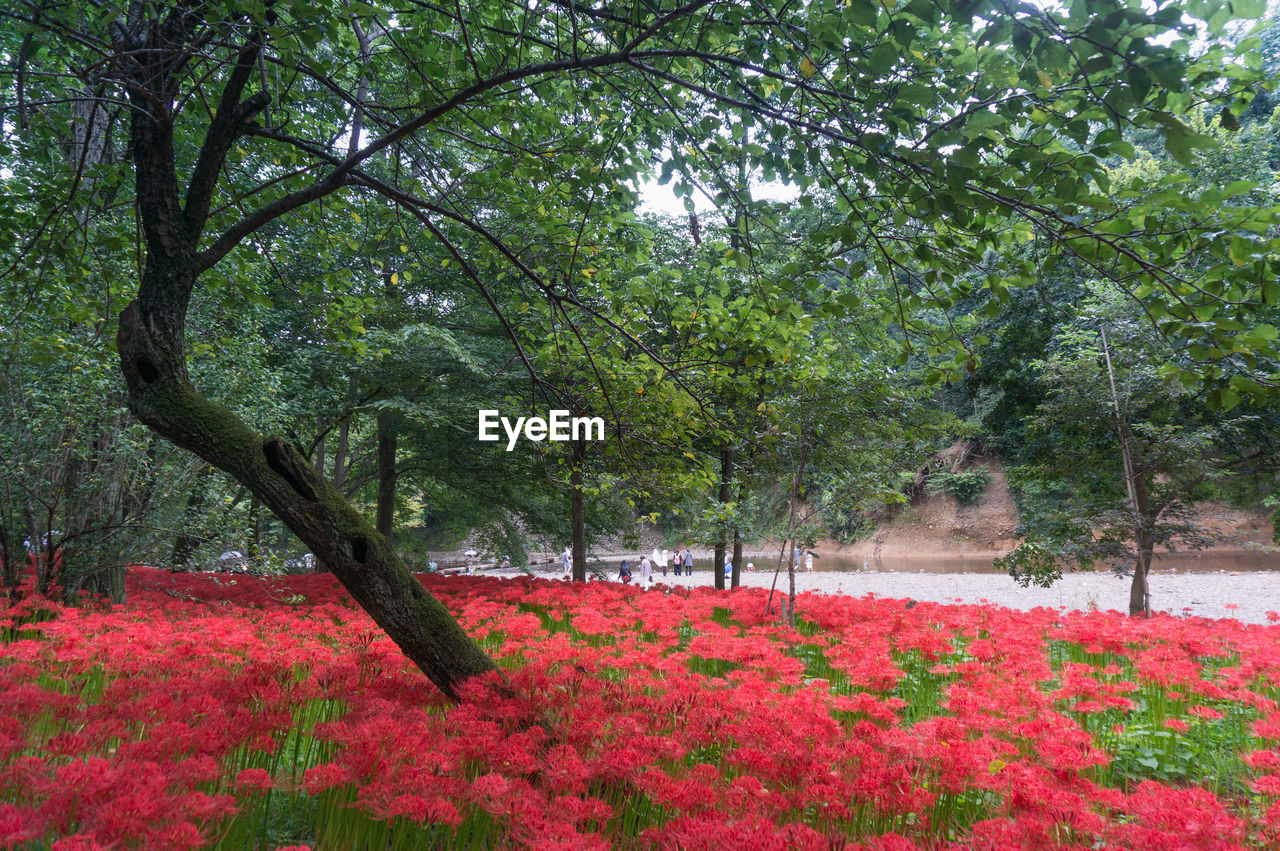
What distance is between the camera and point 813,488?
944 cm

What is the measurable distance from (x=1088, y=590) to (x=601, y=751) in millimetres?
22276

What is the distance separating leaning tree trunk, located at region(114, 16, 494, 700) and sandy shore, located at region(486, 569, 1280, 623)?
10926 mm

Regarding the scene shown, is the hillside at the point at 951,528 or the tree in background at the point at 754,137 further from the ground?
the tree in background at the point at 754,137

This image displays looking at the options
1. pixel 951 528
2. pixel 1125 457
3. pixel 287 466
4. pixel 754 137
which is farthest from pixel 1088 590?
pixel 287 466

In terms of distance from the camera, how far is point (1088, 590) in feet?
63.5

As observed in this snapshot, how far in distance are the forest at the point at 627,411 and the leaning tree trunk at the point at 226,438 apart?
0.02m

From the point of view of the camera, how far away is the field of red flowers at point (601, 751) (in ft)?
6.12

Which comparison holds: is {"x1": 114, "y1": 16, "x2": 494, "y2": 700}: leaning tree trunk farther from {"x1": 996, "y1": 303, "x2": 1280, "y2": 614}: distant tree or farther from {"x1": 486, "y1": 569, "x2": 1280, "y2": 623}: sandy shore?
{"x1": 486, "y1": 569, "x2": 1280, "y2": 623}: sandy shore

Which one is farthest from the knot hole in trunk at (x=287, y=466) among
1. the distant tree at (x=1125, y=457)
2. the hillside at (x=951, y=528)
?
the hillside at (x=951, y=528)

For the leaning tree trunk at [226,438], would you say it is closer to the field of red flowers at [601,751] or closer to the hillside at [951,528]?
the field of red flowers at [601,751]

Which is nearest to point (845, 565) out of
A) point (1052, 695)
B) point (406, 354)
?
point (406, 354)

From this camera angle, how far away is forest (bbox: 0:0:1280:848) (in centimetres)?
194

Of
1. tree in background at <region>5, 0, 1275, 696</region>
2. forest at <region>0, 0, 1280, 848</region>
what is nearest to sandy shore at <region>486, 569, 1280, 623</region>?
forest at <region>0, 0, 1280, 848</region>

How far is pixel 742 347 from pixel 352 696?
2.89 m
